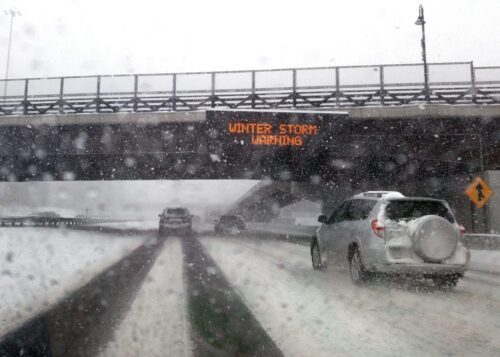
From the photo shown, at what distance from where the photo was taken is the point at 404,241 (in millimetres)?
8562

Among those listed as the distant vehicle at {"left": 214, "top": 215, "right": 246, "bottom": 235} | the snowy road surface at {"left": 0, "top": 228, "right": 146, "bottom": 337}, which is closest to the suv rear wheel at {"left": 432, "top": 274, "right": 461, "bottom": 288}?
the snowy road surface at {"left": 0, "top": 228, "right": 146, "bottom": 337}

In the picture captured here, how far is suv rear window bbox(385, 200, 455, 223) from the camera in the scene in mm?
9009

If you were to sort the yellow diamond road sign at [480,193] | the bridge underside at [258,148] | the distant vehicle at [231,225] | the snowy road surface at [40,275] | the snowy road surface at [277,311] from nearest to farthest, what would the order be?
the snowy road surface at [277,311] < the snowy road surface at [40,275] < the yellow diamond road sign at [480,193] < the bridge underside at [258,148] < the distant vehicle at [231,225]

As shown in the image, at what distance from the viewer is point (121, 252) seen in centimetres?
1593

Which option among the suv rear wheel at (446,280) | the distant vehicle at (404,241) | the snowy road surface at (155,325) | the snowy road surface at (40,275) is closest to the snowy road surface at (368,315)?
the suv rear wheel at (446,280)

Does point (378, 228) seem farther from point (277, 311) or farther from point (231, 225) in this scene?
point (231, 225)

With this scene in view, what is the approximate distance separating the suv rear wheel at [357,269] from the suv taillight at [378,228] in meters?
0.62

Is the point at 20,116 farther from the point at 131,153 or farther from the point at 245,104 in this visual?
the point at 245,104

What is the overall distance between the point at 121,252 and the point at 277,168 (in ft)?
37.6

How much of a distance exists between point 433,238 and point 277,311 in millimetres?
3281

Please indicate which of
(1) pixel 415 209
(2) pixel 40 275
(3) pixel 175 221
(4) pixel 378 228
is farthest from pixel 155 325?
(3) pixel 175 221

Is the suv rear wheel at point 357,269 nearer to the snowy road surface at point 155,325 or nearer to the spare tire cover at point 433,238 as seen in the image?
the spare tire cover at point 433,238

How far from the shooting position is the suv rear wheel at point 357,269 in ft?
29.0

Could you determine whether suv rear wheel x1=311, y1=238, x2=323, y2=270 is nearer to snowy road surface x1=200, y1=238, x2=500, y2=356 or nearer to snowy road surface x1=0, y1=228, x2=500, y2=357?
snowy road surface x1=0, y1=228, x2=500, y2=357
